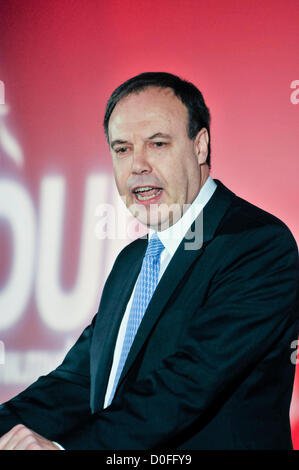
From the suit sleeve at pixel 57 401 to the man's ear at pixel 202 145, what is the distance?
1.97 feet

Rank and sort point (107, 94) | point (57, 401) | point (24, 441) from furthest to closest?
1. point (107, 94)
2. point (57, 401)
3. point (24, 441)

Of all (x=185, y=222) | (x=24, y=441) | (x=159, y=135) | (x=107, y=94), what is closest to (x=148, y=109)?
(x=159, y=135)

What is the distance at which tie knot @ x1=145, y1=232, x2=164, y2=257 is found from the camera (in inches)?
59.9

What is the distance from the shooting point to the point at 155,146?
1.51 metres

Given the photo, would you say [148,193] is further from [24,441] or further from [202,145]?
[24,441]

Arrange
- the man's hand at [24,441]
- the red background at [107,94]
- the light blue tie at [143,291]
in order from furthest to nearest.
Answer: the red background at [107,94] < the light blue tie at [143,291] < the man's hand at [24,441]

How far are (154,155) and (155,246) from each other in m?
0.25

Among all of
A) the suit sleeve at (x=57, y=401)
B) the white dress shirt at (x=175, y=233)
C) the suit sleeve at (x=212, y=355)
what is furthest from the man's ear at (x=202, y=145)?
the suit sleeve at (x=57, y=401)

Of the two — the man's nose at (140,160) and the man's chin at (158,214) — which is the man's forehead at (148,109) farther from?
the man's chin at (158,214)

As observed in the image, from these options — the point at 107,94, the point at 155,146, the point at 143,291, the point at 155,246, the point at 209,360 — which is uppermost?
the point at 107,94

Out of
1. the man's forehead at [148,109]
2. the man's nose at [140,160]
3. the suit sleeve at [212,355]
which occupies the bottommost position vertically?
the suit sleeve at [212,355]

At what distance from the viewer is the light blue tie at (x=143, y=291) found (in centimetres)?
137

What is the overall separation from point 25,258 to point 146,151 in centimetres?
128

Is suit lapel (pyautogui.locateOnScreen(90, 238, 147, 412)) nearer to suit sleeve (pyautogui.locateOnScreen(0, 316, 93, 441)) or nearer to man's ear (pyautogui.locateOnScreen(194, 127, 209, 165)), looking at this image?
suit sleeve (pyautogui.locateOnScreen(0, 316, 93, 441))
